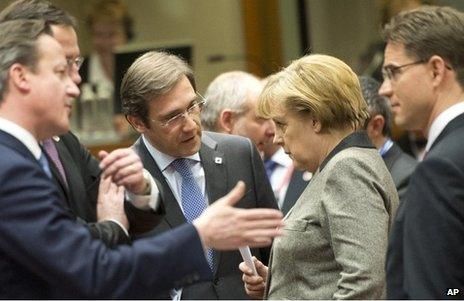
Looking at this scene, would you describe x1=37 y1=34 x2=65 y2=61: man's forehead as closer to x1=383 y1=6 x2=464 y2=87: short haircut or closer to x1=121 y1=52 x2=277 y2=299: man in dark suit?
x1=383 y1=6 x2=464 y2=87: short haircut

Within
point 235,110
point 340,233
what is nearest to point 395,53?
point 340,233

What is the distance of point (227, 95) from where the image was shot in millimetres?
5469

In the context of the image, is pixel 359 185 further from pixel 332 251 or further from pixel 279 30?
pixel 279 30

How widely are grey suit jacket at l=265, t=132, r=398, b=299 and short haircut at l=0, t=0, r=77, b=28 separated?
0.95 meters

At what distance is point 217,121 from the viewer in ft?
17.7

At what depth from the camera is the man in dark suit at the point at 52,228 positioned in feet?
8.95

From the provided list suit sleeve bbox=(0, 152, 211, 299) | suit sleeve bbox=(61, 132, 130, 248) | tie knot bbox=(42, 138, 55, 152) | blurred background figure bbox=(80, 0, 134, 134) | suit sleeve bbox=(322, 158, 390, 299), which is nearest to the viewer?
suit sleeve bbox=(0, 152, 211, 299)

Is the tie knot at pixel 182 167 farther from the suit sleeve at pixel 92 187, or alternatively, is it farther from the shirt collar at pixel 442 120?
the shirt collar at pixel 442 120

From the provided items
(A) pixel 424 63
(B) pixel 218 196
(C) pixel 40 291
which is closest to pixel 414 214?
(A) pixel 424 63

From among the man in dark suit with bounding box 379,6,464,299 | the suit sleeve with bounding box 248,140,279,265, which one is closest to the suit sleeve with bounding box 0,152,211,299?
the man in dark suit with bounding box 379,6,464,299

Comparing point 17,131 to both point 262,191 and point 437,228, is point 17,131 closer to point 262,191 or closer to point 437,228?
point 437,228

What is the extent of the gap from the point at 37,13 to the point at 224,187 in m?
1.01

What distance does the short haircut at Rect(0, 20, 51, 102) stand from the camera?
285 cm

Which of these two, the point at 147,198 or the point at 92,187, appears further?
the point at 92,187
